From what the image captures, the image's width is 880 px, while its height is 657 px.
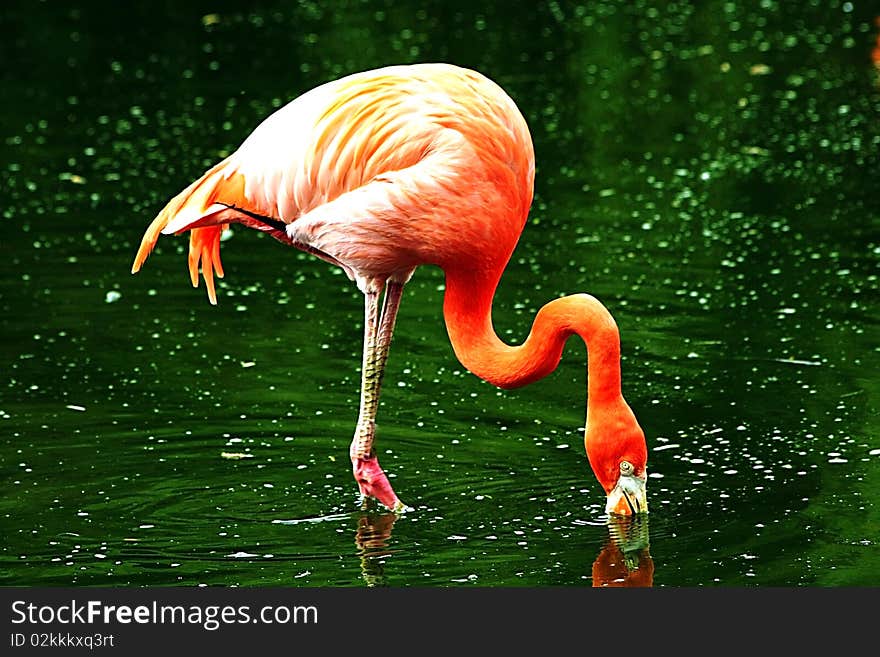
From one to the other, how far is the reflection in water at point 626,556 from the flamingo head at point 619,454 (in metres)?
0.06

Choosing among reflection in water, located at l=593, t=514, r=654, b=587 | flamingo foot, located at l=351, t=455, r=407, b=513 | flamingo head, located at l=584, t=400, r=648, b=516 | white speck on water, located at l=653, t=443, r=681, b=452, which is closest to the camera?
reflection in water, located at l=593, t=514, r=654, b=587

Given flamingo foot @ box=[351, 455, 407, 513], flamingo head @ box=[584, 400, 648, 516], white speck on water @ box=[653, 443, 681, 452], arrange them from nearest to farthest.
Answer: flamingo head @ box=[584, 400, 648, 516], flamingo foot @ box=[351, 455, 407, 513], white speck on water @ box=[653, 443, 681, 452]

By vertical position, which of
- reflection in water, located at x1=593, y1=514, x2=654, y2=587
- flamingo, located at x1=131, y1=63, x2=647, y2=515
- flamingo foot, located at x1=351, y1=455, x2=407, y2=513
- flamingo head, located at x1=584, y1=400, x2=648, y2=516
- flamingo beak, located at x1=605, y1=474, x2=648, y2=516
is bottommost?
reflection in water, located at x1=593, y1=514, x2=654, y2=587

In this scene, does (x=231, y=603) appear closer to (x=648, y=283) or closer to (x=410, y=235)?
(x=410, y=235)

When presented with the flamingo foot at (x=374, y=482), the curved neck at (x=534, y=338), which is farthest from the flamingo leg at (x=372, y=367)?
the curved neck at (x=534, y=338)

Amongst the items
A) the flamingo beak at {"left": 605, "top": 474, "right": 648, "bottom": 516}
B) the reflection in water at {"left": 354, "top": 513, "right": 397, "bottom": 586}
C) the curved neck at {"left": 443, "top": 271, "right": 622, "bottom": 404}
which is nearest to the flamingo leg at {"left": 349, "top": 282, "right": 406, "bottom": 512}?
the reflection in water at {"left": 354, "top": 513, "right": 397, "bottom": 586}

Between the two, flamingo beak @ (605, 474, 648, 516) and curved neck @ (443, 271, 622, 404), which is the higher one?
curved neck @ (443, 271, 622, 404)

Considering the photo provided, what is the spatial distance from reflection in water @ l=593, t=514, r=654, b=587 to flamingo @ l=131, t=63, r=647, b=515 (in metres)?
0.07

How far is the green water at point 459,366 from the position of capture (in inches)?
224

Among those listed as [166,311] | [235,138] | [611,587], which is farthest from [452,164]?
[235,138]

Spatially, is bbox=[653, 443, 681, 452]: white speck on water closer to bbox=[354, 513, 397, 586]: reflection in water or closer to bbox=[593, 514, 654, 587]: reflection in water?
bbox=[593, 514, 654, 587]: reflection in water

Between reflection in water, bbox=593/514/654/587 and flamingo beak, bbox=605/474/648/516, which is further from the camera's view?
flamingo beak, bbox=605/474/648/516

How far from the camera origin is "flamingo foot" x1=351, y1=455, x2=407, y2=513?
6.01 meters

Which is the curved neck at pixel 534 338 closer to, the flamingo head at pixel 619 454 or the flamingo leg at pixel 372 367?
the flamingo head at pixel 619 454
